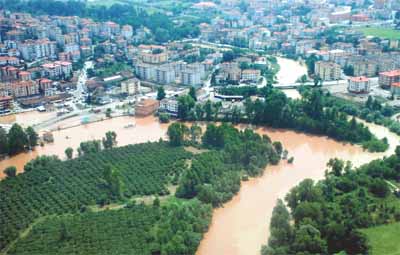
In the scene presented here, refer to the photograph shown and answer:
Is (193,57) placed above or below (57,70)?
above

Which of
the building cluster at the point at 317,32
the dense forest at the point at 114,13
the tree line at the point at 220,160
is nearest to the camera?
the tree line at the point at 220,160

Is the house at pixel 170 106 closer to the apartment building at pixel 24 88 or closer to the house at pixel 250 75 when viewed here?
the house at pixel 250 75

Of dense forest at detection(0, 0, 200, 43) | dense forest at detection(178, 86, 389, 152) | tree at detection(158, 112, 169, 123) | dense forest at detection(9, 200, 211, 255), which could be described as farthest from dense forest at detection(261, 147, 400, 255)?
dense forest at detection(0, 0, 200, 43)

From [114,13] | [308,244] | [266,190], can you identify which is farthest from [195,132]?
[114,13]

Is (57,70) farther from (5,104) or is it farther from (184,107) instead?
(184,107)

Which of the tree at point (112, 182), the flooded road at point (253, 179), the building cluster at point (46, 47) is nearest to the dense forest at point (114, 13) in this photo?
the building cluster at point (46, 47)

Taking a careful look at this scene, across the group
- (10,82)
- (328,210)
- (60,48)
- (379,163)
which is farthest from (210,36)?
(328,210)
